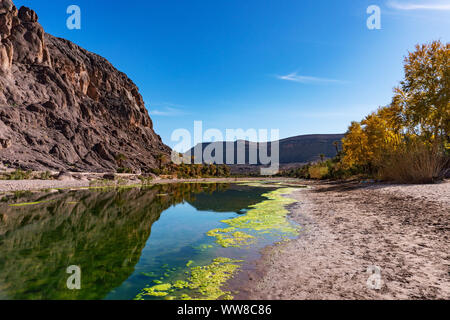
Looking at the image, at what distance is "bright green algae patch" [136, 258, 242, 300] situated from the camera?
19.2 feet

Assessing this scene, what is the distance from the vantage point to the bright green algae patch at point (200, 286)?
584 centimetres

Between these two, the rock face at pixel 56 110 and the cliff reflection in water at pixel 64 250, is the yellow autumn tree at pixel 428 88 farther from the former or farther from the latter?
the rock face at pixel 56 110

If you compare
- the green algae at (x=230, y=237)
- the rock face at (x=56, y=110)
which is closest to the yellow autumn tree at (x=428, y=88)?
the green algae at (x=230, y=237)

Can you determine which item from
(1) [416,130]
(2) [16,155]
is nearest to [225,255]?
(1) [416,130]

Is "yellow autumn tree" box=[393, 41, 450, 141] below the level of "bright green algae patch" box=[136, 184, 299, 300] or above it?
above

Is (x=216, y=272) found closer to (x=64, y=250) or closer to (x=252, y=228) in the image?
(x=252, y=228)

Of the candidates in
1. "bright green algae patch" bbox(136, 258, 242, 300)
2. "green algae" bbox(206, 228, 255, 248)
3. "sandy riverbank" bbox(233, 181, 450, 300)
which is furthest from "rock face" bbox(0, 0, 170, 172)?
"sandy riverbank" bbox(233, 181, 450, 300)

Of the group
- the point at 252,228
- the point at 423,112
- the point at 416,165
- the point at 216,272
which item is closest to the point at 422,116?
the point at 423,112

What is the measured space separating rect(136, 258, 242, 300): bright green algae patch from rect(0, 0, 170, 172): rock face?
236 ft

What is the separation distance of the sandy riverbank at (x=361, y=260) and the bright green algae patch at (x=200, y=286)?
533 mm

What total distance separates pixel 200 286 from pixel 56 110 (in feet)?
359

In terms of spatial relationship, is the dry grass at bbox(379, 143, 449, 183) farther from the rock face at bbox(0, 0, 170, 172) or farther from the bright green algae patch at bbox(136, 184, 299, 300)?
the rock face at bbox(0, 0, 170, 172)

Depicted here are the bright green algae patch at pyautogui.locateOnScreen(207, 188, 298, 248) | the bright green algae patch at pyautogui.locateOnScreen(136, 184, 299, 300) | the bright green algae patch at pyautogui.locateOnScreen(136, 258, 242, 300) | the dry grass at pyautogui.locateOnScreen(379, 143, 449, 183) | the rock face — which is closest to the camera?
the bright green algae patch at pyautogui.locateOnScreen(136, 258, 242, 300)
